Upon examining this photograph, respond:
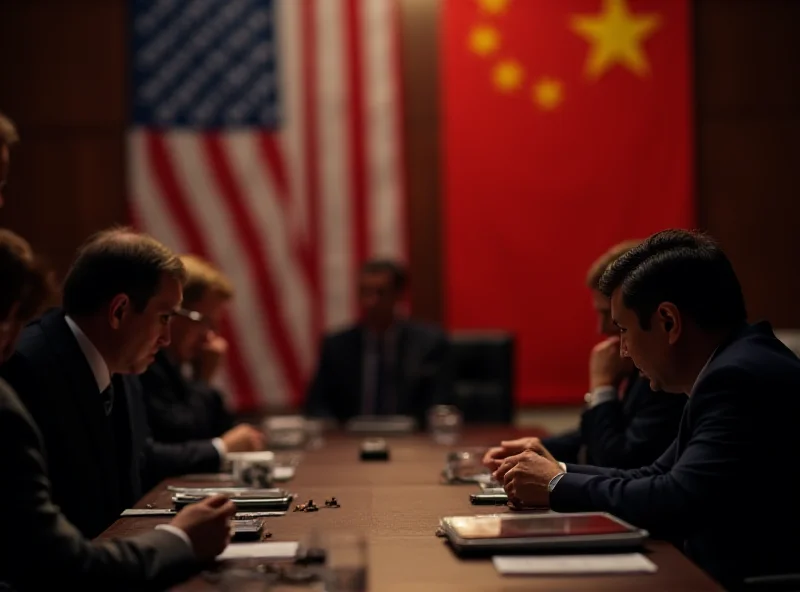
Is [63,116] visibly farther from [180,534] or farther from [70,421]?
[180,534]

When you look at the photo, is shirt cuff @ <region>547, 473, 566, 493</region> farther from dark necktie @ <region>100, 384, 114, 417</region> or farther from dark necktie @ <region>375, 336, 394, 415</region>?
dark necktie @ <region>375, 336, 394, 415</region>

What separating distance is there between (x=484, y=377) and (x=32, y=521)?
13.6 feet

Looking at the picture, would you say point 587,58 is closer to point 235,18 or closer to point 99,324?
point 235,18

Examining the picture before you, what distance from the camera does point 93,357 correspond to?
2.94 meters

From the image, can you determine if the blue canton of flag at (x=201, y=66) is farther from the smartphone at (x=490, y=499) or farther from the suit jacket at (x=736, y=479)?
the suit jacket at (x=736, y=479)

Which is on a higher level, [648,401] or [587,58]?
[587,58]

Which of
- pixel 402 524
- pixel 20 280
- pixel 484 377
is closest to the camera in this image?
pixel 20 280

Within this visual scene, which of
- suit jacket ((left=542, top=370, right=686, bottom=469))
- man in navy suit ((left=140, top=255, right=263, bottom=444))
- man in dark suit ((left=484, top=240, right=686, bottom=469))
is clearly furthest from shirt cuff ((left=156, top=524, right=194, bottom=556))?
man in navy suit ((left=140, top=255, right=263, bottom=444))

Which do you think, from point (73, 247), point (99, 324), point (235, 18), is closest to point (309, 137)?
point (235, 18)

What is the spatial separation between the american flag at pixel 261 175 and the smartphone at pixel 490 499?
11.7ft

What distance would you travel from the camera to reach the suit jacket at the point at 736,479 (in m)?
2.12

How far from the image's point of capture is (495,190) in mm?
6168

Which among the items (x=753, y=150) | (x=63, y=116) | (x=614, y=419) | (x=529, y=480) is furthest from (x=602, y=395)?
(x=63, y=116)

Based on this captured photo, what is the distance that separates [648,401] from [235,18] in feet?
13.1
